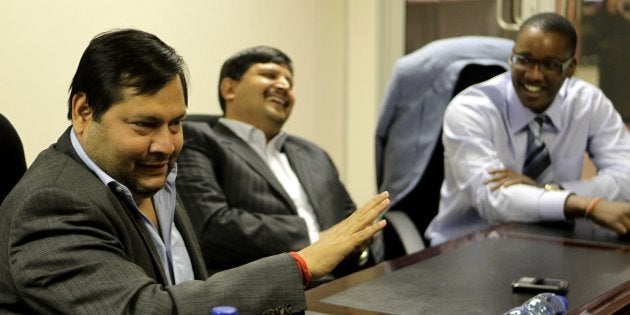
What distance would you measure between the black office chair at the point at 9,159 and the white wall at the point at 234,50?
0.91 meters

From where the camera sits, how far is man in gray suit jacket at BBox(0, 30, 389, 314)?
1.39m

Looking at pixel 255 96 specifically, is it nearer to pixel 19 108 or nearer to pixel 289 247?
pixel 289 247

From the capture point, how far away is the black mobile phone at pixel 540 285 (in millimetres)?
1749

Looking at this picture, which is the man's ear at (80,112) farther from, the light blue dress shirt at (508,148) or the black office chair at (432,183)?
the black office chair at (432,183)

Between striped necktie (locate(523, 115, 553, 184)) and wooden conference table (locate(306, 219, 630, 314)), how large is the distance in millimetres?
480

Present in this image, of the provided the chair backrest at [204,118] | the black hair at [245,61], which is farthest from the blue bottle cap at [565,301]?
the black hair at [245,61]

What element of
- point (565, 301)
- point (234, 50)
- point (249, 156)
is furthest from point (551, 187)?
point (234, 50)

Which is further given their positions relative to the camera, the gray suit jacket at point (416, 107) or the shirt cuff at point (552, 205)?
the gray suit jacket at point (416, 107)

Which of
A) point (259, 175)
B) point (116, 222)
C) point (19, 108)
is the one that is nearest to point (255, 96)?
point (259, 175)

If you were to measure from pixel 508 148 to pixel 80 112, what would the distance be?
1.78 meters

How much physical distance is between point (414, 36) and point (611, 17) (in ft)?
3.36

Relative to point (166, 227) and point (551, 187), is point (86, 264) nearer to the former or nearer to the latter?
point (166, 227)

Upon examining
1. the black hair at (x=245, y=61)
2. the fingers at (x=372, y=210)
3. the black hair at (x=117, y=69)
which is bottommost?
the fingers at (x=372, y=210)

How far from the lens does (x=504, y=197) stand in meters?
2.72
